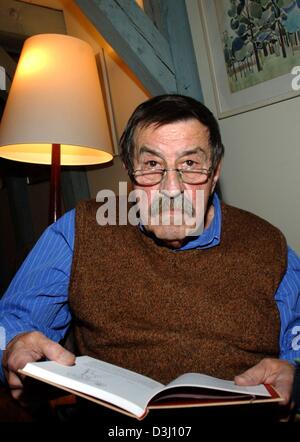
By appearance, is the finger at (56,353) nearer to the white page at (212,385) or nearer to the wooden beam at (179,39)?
the white page at (212,385)

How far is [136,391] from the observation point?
0.78m

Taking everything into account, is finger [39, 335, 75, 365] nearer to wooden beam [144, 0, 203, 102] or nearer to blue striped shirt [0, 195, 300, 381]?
blue striped shirt [0, 195, 300, 381]

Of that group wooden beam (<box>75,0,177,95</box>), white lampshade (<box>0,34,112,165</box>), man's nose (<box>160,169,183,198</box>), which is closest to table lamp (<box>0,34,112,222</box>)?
white lampshade (<box>0,34,112,165</box>)

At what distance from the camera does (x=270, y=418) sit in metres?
1.01

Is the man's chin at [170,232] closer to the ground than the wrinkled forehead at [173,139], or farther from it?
closer to the ground

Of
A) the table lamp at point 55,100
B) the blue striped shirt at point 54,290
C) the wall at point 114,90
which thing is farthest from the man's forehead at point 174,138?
the wall at point 114,90

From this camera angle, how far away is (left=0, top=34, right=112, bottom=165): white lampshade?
1.86 metres

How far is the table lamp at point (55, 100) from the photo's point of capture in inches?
73.1

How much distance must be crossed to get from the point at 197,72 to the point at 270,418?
4.68 feet

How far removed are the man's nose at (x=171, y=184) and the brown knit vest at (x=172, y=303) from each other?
17 cm

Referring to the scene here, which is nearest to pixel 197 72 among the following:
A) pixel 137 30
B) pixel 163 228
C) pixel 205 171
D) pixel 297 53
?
pixel 137 30

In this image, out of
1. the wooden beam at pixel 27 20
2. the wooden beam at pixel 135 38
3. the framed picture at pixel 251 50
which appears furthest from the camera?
the wooden beam at pixel 27 20

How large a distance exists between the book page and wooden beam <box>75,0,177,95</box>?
4.29 ft
